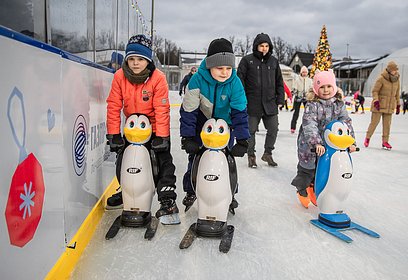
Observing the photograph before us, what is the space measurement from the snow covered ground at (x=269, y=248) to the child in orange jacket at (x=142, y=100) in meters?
0.44

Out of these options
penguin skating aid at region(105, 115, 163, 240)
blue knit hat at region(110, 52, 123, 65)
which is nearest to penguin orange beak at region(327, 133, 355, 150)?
penguin skating aid at region(105, 115, 163, 240)

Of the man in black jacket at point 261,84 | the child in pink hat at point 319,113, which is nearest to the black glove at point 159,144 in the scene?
the child in pink hat at point 319,113

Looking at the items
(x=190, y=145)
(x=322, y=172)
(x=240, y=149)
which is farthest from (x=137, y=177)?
(x=322, y=172)

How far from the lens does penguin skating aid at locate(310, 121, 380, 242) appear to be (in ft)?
7.52

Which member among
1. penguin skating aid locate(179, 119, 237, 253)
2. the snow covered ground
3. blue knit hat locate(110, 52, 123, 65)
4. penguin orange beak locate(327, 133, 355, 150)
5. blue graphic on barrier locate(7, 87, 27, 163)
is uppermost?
blue knit hat locate(110, 52, 123, 65)

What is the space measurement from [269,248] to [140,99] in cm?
124

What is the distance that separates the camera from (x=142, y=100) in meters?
2.27

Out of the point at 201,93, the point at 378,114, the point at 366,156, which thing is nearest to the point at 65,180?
the point at 201,93

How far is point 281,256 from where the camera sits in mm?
1957

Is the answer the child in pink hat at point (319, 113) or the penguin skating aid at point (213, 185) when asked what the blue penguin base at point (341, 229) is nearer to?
the child in pink hat at point (319, 113)

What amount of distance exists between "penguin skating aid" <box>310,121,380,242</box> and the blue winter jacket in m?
0.58

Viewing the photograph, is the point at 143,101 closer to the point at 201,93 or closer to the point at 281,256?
the point at 201,93

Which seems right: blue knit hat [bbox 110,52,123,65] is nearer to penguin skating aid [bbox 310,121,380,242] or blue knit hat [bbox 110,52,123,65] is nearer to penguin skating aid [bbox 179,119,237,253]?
penguin skating aid [bbox 179,119,237,253]

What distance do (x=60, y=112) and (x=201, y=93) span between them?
98 cm
